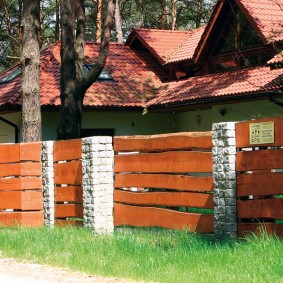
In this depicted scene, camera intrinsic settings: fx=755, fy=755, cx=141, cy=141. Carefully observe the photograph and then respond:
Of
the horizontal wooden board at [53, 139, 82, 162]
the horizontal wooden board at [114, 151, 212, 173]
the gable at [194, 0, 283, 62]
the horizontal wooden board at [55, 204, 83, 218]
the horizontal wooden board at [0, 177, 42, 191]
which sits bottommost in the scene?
the horizontal wooden board at [55, 204, 83, 218]

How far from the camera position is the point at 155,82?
26.5 meters

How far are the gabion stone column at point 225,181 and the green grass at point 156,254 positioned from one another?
0.32 meters

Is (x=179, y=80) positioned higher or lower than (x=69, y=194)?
higher

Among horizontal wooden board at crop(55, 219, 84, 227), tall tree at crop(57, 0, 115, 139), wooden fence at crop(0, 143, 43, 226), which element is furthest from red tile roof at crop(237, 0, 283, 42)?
horizontal wooden board at crop(55, 219, 84, 227)

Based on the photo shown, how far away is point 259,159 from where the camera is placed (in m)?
10.1

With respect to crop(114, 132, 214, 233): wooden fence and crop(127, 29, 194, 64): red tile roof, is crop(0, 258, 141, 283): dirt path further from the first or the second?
crop(127, 29, 194, 64): red tile roof

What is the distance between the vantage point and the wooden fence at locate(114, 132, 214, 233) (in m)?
11.2

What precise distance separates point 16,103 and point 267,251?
15372 millimetres

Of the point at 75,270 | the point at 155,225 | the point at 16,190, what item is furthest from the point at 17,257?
the point at 16,190

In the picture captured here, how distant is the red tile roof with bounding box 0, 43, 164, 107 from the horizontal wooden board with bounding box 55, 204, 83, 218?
9091 millimetres

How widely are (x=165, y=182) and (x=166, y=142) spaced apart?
63 centimetres

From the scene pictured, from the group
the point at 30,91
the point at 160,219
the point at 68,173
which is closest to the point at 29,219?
the point at 68,173

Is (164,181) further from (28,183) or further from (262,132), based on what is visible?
(28,183)

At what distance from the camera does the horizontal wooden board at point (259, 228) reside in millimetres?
9859
